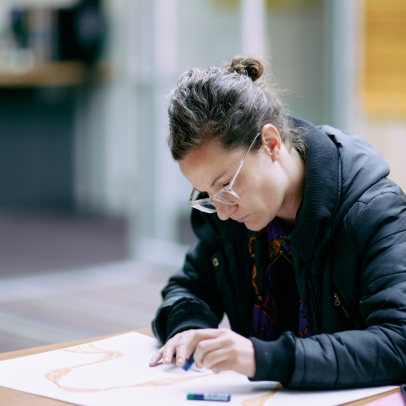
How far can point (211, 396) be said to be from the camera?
89 centimetres

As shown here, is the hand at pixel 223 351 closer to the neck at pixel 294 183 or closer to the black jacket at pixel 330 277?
the black jacket at pixel 330 277

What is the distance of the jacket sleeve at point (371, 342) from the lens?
91 centimetres

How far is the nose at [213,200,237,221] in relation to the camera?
1.17m

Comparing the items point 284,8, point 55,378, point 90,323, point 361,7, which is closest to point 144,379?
point 55,378

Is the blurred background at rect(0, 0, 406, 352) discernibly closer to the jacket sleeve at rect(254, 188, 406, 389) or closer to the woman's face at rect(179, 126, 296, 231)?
the woman's face at rect(179, 126, 296, 231)

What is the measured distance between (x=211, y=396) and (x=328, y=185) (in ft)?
1.58

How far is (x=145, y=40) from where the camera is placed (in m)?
4.37

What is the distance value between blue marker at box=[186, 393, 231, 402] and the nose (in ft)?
1.30

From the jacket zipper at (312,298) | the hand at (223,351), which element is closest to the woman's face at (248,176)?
the jacket zipper at (312,298)

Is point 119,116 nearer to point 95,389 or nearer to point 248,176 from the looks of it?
point 248,176

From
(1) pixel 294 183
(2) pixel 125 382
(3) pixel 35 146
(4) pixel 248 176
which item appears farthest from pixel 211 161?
(3) pixel 35 146

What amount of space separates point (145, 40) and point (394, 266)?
374cm

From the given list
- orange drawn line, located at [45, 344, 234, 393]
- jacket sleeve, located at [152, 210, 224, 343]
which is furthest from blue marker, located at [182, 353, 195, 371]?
jacket sleeve, located at [152, 210, 224, 343]

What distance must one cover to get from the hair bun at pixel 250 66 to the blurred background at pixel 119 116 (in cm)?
11
